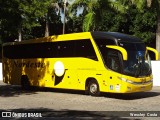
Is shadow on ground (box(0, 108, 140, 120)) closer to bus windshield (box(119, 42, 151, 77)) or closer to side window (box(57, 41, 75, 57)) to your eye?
bus windshield (box(119, 42, 151, 77))

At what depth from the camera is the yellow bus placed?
64.3 ft

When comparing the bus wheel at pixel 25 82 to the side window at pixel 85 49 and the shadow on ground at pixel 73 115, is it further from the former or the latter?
the shadow on ground at pixel 73 115

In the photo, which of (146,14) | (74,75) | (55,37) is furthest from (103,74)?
(146,14)

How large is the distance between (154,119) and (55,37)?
40.2ft

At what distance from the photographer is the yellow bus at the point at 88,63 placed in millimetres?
19609

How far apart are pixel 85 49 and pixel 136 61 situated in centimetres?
279

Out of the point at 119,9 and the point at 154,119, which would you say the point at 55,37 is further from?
the point at 119,9

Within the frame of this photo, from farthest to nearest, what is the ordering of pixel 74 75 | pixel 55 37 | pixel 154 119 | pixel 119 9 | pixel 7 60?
pixel 119 9 → pixel 7 60 → pixel 55 37 → pixel 74 75 → pixel 154 119

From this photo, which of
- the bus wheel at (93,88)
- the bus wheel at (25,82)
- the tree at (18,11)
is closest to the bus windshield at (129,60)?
the bus wheel at (93,88)

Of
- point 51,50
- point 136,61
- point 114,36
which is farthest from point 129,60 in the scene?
point 51,50

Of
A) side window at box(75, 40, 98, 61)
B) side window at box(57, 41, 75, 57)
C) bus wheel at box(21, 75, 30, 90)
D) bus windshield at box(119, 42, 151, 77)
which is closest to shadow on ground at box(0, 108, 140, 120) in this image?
bus windshield at box(119, 42, 151, 77)

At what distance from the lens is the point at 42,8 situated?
2467 cm

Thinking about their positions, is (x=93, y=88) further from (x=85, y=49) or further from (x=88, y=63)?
(x=85, y=49)

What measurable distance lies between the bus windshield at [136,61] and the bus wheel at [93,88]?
210 centimetres
